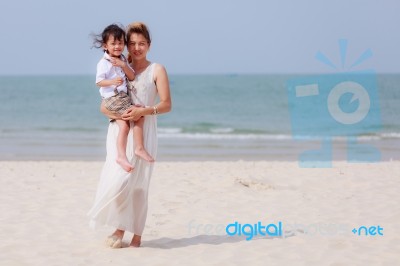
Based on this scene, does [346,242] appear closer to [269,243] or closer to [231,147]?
[269,243]

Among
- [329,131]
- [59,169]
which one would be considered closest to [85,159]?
[59,169]

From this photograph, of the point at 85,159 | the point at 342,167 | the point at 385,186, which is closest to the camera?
the point at 385,186

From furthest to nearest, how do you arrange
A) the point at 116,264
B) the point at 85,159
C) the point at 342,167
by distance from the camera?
the point at 85,159 < the point at 342,167 < the point at 116,264

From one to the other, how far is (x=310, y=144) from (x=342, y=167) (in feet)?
24.0

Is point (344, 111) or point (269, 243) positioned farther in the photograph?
point (344, 111)

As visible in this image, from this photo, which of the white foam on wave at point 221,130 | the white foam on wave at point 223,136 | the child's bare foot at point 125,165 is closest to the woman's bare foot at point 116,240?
the child's bare foot at point 125,165

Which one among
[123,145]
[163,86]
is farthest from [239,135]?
[123,145]

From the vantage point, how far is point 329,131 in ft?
74.9

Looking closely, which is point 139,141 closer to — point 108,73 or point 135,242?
point 108,73

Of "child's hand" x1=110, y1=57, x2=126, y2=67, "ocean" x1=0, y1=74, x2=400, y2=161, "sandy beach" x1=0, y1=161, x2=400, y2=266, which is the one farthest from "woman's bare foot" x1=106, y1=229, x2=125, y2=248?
"ocean" x1=0, y1=74, x2=400, y2=161

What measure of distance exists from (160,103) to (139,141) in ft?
1.19

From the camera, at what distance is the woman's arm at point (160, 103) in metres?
5.31

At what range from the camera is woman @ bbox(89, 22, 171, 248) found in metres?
5.38

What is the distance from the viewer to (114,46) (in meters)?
5.22
